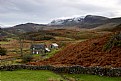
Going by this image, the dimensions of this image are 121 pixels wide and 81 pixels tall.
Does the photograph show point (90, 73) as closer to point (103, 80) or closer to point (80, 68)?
point (80, 68)

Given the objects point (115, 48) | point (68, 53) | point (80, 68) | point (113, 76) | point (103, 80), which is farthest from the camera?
point (68, 53)

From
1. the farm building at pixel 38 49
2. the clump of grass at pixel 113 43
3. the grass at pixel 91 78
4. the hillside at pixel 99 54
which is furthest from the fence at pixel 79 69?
the farm building at pixel 38 49

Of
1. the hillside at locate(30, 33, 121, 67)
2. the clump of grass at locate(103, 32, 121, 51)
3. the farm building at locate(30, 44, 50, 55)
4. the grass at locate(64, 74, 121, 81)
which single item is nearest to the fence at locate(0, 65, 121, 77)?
Answer: the grass at locate(64, 74, 121, 81)

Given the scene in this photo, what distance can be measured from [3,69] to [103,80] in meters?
18.9

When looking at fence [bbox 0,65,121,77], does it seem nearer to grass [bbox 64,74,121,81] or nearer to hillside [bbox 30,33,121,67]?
grass [bbox 64,74,121,81]

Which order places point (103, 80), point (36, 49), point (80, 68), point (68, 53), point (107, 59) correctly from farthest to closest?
point (36, 49) → point (68, 53) → point (107, 59) → point (80, 68) → point (103, 80)

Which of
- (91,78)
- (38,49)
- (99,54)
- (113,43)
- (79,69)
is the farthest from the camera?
(38,49)

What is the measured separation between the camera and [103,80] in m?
38.0

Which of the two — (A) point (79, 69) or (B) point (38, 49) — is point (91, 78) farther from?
(B) point (38, 49)

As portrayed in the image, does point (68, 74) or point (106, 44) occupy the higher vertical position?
point (106, 44)

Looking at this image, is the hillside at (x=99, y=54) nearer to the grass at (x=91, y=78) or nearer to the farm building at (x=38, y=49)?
the grass at (x=91, y=78)

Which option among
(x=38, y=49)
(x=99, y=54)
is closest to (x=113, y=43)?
(x=99, y=54)

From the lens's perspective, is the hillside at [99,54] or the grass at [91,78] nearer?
the grass at [91,78]

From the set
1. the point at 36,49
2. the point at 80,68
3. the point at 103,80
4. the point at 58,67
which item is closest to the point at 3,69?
the point at 58,67
